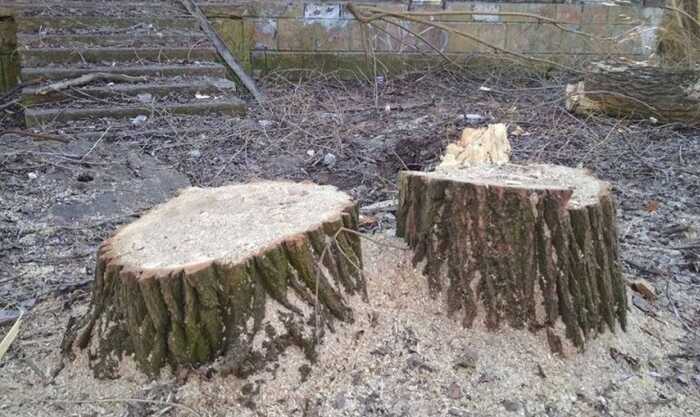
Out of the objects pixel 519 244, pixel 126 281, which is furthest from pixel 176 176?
pixel 519 244

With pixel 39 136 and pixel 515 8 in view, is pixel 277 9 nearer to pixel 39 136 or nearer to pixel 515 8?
pixel 515 8

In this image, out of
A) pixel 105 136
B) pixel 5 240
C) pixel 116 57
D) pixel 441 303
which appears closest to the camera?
pixel 441 303

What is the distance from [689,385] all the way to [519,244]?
73 cm

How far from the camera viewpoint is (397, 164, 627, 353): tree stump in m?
1.95

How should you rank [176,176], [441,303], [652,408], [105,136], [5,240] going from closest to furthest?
[652,408], [441,303], [5,240], [176,176], [105,136]

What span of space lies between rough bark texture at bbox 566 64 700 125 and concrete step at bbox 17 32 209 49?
383cm

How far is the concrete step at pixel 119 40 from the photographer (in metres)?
5.68

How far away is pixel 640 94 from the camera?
18.5 ft

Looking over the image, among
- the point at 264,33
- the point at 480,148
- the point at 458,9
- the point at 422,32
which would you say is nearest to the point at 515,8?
the point at 458,9

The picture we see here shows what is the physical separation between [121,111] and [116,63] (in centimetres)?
79

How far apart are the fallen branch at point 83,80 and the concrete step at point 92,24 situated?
72cm

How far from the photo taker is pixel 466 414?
1782 millimetres

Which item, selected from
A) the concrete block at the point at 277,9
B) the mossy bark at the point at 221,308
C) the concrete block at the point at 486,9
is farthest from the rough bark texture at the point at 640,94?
the mossy bark at the point at 221,308

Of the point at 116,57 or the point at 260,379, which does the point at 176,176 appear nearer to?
the point at 116,57
